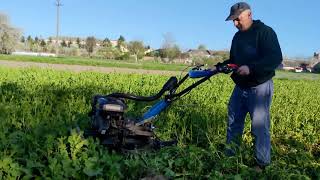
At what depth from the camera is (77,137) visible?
13.5 feet

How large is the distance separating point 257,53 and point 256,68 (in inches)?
11.2

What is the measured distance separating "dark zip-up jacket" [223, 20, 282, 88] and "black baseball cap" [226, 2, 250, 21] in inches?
11.6

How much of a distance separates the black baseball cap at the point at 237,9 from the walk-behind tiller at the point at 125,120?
1.90ft

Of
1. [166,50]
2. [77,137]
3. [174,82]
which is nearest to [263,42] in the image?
[174,82]

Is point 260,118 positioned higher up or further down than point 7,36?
further down

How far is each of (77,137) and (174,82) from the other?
156 cm

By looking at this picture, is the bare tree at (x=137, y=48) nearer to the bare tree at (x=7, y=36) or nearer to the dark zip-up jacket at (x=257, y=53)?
the bare tree at (x=7, y=36)

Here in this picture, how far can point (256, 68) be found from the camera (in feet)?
17.0

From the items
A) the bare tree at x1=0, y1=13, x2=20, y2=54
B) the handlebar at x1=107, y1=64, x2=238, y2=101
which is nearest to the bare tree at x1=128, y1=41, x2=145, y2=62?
the bare tree at x1=0, y1=13, x2=20, y2=54

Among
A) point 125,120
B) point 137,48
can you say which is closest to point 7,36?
point 137,48

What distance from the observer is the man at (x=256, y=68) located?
17.0ft

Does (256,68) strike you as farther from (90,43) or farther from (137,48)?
(90,43)

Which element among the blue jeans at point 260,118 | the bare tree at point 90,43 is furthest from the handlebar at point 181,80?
the bare tree at point 90,43

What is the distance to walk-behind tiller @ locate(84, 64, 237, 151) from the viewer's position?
5.01 metres
